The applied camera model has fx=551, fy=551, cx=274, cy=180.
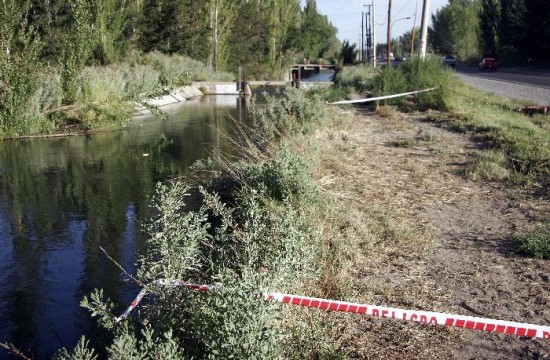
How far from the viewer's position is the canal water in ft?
17.7

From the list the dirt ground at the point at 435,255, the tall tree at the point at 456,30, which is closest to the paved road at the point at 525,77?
the dirt ground at the point at 435,255

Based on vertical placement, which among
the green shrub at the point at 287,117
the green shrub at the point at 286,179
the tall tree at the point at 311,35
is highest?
the tall tree at the point at 311,35

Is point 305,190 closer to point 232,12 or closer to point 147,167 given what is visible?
point 147,167

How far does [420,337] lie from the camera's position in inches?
165

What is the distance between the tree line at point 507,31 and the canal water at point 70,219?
48.5 metres

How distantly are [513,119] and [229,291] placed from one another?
41.9 ft

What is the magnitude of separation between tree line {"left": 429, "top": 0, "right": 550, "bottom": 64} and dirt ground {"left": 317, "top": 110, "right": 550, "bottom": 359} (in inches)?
1941

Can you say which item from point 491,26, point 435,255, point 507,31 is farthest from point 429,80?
point 491,26

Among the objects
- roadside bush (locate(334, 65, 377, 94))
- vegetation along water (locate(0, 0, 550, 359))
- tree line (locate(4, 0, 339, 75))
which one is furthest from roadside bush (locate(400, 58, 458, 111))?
tree line (locate(4, 0, 339, 75))

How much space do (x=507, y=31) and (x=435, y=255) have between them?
6709cm

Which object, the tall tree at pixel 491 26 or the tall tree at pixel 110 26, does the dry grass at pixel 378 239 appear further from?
the tall tree at pixel 491 26

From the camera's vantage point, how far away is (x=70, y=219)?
8.45 metres

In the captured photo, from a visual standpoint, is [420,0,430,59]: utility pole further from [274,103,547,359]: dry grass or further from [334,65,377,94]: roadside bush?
[274,103,547,359]: dry grass

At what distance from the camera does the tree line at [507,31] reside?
2135 inches
